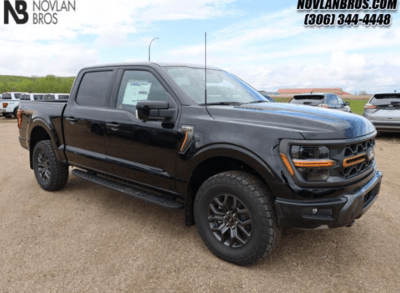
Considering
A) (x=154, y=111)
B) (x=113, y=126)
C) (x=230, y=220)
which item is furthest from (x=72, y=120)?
(x=230, y=220)

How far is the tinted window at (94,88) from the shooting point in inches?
167

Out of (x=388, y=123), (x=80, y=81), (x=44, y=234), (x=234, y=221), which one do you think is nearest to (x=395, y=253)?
(x=234, y=221)

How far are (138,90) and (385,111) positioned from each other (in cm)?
948

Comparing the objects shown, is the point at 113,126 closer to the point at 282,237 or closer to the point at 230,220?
the point at 230,220

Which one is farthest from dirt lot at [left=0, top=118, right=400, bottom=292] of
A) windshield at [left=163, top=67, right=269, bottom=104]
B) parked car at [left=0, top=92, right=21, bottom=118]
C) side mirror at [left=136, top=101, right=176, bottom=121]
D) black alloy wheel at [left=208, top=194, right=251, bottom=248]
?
parked car at [left=0, top=92, right=21, bottom=118]

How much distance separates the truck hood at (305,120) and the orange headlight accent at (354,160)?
178 millimetres

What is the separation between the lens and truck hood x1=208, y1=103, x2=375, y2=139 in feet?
8.77

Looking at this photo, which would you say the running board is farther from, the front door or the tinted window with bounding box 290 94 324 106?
the tinted window with bounding box 290 94 324 106

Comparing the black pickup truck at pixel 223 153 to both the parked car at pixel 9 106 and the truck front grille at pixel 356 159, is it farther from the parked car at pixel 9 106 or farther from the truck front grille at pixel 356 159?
the parked car at pixel 9 106

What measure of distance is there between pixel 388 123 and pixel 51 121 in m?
9.86

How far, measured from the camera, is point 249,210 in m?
2.88

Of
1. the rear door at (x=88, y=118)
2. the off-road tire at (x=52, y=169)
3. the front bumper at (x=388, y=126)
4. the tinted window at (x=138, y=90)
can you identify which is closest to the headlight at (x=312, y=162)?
the tinted window at (x=138, y=90)

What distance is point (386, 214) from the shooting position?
431 cm

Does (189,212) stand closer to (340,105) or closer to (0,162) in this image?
(0,162)
